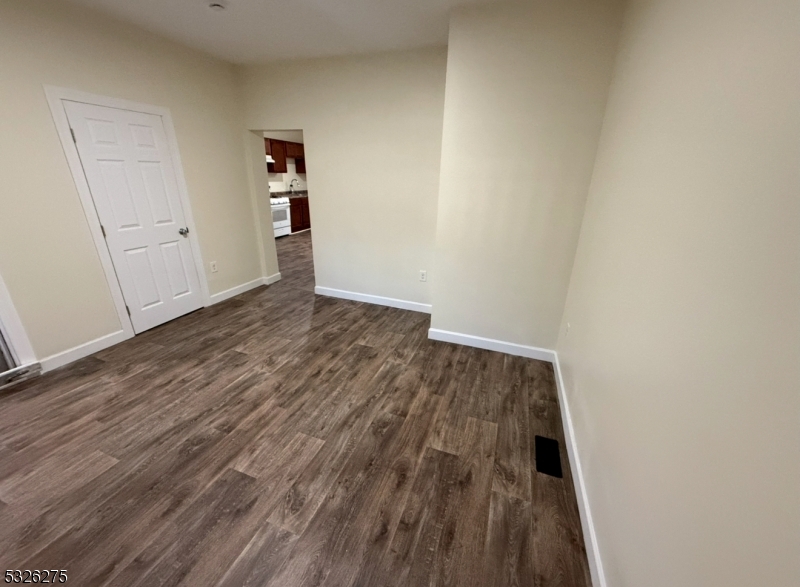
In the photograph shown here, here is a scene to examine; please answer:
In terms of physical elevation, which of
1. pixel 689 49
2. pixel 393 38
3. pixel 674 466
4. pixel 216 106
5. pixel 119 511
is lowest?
pixel 119 511

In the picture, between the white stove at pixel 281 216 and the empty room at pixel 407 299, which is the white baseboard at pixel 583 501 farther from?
the white stove at pixel 281 216

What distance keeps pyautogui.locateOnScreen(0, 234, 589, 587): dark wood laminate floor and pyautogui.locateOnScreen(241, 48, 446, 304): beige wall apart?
4.35ft

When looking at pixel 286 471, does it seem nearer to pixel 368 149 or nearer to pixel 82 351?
pixel 82 351

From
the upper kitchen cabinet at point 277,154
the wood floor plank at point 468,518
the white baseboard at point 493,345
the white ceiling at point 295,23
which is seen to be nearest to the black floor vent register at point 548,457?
the wood floor plank at point 468,518

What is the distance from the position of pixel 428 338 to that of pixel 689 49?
8.18 ft

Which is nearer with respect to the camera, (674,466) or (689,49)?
(674,466)

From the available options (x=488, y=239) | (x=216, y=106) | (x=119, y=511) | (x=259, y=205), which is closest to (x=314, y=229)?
(x=259, y=205)

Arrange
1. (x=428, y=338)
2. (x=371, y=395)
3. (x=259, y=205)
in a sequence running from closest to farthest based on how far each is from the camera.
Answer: (x=371, y=395) → (x=428, y=338) → (x=259, y=205)

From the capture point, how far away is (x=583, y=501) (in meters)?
1.46

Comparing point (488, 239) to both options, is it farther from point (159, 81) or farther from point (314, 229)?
point (159, 81)

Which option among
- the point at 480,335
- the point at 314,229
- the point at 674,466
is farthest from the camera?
the point at 314,229

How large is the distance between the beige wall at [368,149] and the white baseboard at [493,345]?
0.72 metres

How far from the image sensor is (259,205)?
4117 millimetres

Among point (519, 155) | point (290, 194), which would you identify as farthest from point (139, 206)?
point (290, 194)
